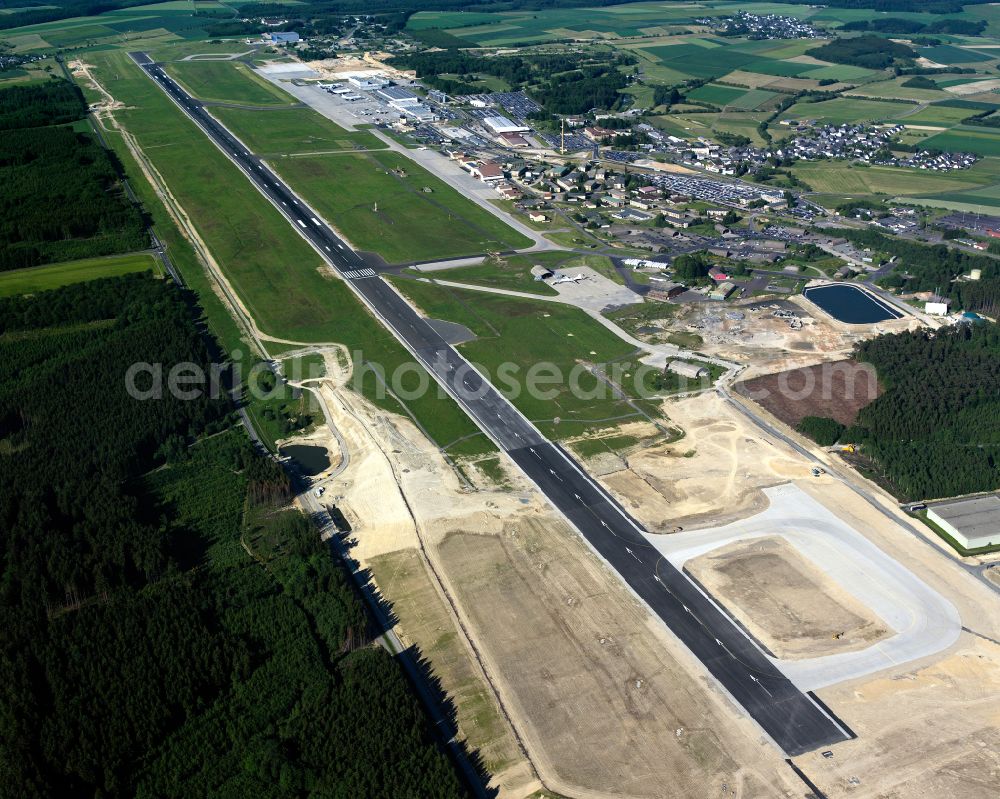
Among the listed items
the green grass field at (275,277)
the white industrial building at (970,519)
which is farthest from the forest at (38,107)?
the white industrial building at (970,519)

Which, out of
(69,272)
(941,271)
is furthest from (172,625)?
(941,271)

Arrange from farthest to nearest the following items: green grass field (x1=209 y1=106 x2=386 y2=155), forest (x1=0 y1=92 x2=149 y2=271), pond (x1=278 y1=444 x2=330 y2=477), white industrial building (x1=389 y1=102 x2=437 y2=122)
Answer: white industrial building (x1=389 y1=102 x2=437 y2=122)
green grass field (x1=209 y1=106 x2=386 y2=155)
forest (x1=0 y1=92 x2=149 y2=271)
pond (x1=278 y1=444 x2=330 y2=477)

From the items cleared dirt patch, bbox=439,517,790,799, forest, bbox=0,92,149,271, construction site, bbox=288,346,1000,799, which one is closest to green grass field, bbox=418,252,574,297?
construction site, bbox=288,346,1000,799

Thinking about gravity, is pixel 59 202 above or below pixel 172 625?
above

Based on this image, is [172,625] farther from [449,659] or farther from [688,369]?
[688,369]

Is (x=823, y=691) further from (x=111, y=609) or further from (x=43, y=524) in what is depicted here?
(x=43, y=524)

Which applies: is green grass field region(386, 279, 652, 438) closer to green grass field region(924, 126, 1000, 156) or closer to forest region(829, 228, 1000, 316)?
forest region(829, 228, 1000, 316)
